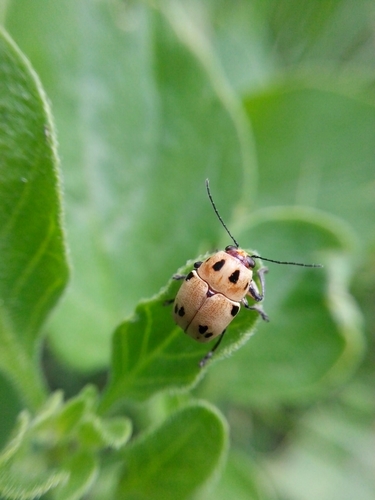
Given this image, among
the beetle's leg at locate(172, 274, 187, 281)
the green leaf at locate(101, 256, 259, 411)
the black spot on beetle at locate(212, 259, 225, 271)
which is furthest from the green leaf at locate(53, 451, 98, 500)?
the black spot on beetle at locate(212, 259, 225, 271)

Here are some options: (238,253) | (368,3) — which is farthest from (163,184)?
(368,3)

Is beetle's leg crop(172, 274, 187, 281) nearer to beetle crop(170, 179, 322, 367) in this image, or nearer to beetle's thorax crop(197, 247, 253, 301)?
beetle crop(170, 179, 322, 367)

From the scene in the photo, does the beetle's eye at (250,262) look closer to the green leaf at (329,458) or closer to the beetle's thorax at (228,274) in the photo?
the beetle's thorax at (228,274)

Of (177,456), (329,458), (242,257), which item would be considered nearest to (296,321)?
(242,257)

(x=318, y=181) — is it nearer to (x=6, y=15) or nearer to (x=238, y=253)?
(x=238, y=253)

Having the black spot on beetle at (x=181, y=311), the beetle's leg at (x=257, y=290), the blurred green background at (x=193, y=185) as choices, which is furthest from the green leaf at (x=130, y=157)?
the black spot on beetle at (x=181, y=311)

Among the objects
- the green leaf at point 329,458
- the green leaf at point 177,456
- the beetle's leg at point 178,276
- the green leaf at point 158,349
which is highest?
the beetle's leg at point 178,276
